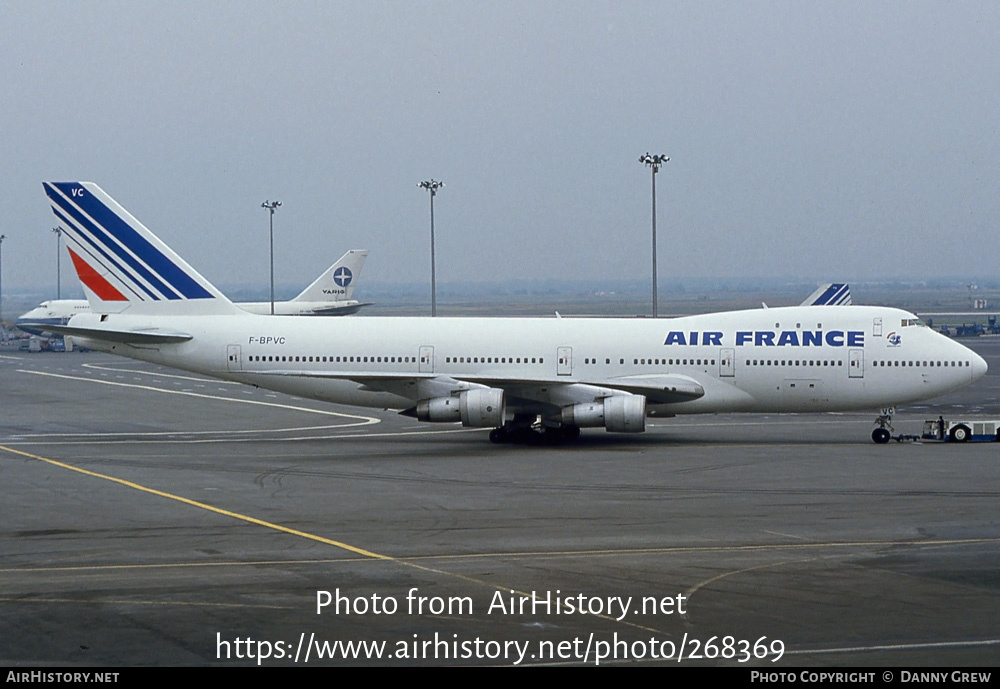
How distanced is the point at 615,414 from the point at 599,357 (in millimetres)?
3182

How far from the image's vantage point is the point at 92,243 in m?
44.0

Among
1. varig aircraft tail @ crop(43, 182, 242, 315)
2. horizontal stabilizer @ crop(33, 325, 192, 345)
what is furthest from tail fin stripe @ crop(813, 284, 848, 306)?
horizontal stabilizer @ crop(33, 325, 192, 345)

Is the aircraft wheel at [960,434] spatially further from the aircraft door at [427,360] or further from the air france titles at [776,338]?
the aircraft door at [427,360]

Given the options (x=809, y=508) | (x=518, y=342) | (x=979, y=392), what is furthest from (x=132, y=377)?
(x=809, y=508)

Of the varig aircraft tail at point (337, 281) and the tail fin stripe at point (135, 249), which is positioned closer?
the tail fin stripe at point (135, 249)

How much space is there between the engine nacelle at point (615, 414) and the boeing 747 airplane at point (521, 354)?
0.17 feet

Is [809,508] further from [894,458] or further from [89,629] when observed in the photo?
[89,629]

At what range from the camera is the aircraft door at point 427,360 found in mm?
41750

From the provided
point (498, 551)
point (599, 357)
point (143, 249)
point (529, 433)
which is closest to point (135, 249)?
point (143, 249)

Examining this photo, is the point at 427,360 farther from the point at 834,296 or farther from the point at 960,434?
the point at 834,296

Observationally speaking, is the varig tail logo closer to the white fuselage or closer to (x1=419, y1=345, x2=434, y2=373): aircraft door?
the white fuselage

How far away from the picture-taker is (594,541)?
23203 millimetres

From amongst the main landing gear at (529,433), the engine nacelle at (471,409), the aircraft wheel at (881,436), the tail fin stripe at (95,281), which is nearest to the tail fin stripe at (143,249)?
the tail fin stripe at (95,281)
